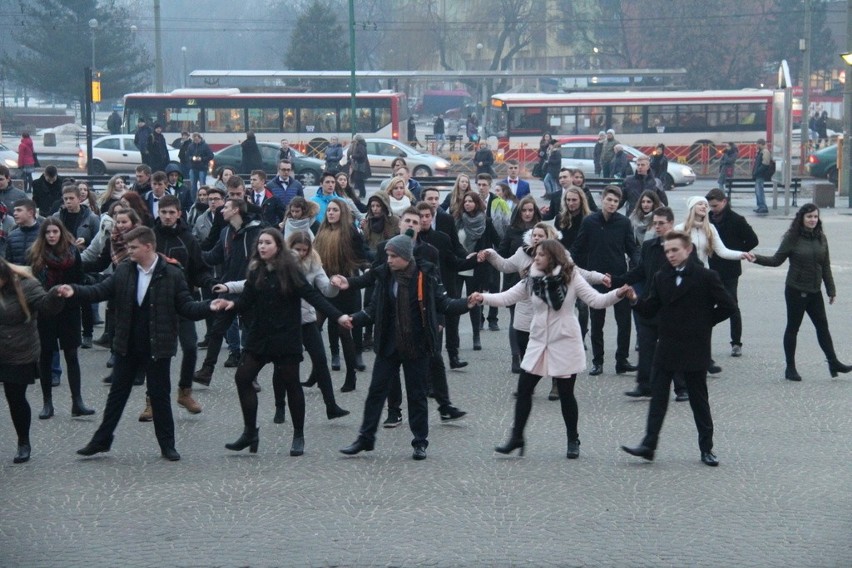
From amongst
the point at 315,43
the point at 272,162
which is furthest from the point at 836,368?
the point at 315,43

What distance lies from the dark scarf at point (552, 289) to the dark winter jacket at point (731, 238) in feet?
12.6

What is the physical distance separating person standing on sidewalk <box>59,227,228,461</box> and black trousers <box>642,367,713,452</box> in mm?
3045

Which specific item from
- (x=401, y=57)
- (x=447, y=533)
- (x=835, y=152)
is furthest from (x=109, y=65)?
(x=447, y=533)

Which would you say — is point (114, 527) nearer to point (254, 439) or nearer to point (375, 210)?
point (254, 439)

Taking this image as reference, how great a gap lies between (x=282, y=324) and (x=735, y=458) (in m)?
3.29

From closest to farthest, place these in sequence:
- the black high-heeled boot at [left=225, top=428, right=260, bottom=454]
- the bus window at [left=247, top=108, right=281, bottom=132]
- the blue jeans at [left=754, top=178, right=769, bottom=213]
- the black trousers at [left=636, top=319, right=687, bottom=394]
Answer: the black high-heeled boot at [left=225, top=428, right=260, bottom=454] < the black trousers at [left=636, top=319, right=687, bottom=394] < the blue jeans at [left=754, top=178, right=769, bottom=213] < the bus window at [left=247, top=108, right=281, bottom=132]

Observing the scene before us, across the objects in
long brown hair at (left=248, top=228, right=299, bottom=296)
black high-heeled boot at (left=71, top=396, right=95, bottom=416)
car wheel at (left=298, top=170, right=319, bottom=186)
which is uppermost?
car wheel at (left=298, top=170, right=319, bottom=186)

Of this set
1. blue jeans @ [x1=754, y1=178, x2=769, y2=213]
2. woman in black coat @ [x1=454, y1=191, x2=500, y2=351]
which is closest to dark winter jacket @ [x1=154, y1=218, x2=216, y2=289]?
woman in black coat @ [x1=454, y1=191, x2=500, y2=351]

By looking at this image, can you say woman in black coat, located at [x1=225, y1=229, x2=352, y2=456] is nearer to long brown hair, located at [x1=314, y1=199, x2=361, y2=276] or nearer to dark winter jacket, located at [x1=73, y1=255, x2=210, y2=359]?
dark winter jacket, located at [x1=73, y1=255, x2=210, y2=359]

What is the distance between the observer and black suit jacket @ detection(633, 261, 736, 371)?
28.1 ft

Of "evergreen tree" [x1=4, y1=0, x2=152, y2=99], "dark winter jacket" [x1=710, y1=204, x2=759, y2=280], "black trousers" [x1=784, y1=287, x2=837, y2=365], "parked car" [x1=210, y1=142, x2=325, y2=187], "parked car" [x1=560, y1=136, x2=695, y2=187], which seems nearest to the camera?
"black trousers" [x1=784, y1=287, x2=837, y2=365]

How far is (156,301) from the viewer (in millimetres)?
8688

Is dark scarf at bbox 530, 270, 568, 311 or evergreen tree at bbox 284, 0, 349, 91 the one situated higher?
evergreen tree at bbox 284, 0, 349, 91

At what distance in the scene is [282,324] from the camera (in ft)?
28.7
